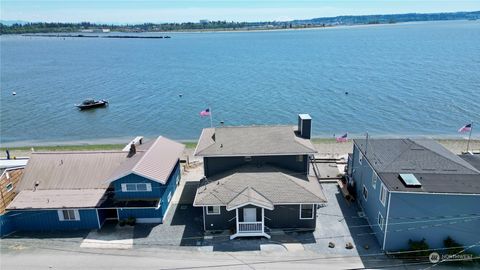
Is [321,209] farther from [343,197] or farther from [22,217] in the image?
[22,217]

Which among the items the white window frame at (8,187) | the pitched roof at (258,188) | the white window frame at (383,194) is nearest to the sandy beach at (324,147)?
the pitched roof at (258,188)

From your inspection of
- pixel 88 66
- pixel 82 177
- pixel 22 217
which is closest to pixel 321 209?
pixel 82 177

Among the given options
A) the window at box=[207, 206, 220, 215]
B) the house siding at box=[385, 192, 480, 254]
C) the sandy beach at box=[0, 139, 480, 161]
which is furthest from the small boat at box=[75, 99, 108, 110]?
the house siding at box=[385, 192, 480, 254]

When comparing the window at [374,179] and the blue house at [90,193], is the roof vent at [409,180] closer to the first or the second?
the window at [374,179]

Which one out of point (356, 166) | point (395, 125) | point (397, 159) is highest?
point (397, 159)

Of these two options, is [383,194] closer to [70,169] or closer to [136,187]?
[136,187]
